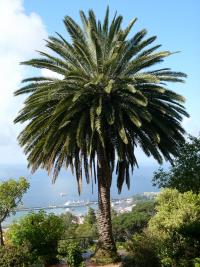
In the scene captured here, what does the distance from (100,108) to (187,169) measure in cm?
794

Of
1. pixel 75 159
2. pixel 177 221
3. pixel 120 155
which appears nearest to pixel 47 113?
pixel 75 159

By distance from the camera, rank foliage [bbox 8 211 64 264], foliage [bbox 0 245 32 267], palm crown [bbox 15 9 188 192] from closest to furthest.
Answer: foliage [bbox 0 245 32 267] < palm crown [bbox 15 9 188 192] < foliage [bbox 8 211 64 264]

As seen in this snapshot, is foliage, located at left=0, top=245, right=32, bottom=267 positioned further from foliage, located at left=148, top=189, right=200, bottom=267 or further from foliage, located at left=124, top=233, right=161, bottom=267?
foliage, located at left=148, top=189, right=200, bottom=267

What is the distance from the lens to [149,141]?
900 inches

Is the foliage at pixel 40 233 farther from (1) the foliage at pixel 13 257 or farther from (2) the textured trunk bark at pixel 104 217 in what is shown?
(1) the foliage at pixel 13 257

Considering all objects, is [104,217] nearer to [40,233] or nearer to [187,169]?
[40,233]

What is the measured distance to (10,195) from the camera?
3028 centimetres

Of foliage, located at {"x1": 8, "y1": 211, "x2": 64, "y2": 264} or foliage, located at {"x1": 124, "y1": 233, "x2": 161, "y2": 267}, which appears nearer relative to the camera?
foliage, located at {"x1": 124, "y1": 233, "x2": 161, "y2": 267}

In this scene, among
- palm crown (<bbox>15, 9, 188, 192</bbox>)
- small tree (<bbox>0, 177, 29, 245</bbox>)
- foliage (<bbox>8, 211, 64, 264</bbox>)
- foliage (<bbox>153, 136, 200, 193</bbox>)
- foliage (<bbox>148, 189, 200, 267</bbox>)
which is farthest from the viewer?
small tree (<bbox>0, 177, 29, 245</bbox>)

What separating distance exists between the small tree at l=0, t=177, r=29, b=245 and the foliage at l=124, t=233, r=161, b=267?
12.0m

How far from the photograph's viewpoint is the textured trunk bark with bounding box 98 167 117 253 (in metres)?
23.2

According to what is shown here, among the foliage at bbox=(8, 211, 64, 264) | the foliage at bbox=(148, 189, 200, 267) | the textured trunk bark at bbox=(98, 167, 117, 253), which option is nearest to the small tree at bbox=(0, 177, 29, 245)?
the foliage at bbox=(8, 211, 64, 264)

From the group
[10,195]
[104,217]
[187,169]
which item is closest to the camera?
[104,217]

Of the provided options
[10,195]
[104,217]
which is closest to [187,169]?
[104,217]
